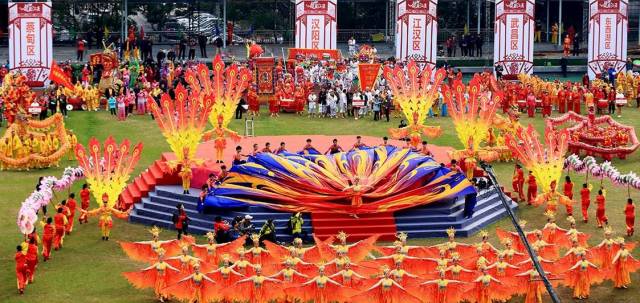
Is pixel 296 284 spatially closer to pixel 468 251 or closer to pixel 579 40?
pixel 468 251

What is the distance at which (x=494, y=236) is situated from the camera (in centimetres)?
2644

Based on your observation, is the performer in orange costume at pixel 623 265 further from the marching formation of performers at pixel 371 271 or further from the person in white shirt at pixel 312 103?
the person in white shirt at pixel 312 103

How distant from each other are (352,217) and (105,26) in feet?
92.8

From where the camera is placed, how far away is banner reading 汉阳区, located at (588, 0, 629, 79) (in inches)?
1790

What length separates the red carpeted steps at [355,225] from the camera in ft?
85.1

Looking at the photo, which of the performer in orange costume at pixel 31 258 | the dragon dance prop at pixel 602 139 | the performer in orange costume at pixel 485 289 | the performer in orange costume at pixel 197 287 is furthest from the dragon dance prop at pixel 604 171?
the performer in orange costume at pixel 31 258

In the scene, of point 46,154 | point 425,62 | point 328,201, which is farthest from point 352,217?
point 425,62

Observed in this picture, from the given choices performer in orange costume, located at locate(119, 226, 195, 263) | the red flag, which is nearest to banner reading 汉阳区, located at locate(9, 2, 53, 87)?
the red flag

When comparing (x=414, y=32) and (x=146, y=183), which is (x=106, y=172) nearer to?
(x=146, y=183)

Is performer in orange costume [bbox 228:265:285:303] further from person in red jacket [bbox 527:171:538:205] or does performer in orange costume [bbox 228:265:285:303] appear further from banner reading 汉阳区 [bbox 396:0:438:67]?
banner reading 汉阳区 [bbox 396:0:438:67]

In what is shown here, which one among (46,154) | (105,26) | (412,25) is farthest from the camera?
(105,26)

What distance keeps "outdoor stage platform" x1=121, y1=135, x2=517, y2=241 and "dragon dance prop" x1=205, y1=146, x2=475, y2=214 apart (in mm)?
192

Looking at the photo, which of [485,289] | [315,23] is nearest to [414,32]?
[315,23]

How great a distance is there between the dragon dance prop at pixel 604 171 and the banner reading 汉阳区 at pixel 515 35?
14.9m
